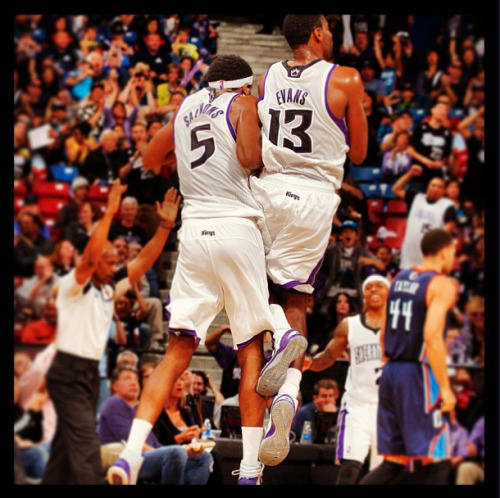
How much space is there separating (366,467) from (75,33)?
14.7 feet

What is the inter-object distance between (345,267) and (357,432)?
4.39ft

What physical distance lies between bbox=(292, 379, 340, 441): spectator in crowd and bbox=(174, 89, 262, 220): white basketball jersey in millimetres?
2497

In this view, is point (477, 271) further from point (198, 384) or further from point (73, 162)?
point (73, 162)

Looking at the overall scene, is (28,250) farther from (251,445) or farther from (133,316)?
(251,445)

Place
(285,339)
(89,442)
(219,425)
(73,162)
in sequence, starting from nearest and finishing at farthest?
(285,339), (219,425), (89,442), (73,162)

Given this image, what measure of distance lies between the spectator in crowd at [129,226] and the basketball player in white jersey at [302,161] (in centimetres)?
243

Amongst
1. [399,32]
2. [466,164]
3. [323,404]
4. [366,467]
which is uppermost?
[399,32]

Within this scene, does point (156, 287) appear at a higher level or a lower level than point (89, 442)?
higher

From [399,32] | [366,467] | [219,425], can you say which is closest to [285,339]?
[219,425]

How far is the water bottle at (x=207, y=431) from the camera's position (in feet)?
24.9

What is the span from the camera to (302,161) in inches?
237

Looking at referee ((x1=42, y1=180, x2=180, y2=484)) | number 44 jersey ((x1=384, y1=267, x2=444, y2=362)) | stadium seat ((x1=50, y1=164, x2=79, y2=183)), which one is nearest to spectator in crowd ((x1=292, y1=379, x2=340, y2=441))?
number 44 jersey ((x1=384, y1=267, x2=444, y2=362))

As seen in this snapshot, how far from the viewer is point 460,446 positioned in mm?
8445

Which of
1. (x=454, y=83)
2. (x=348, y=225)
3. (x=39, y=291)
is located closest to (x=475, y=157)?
(x=454, y=83)
